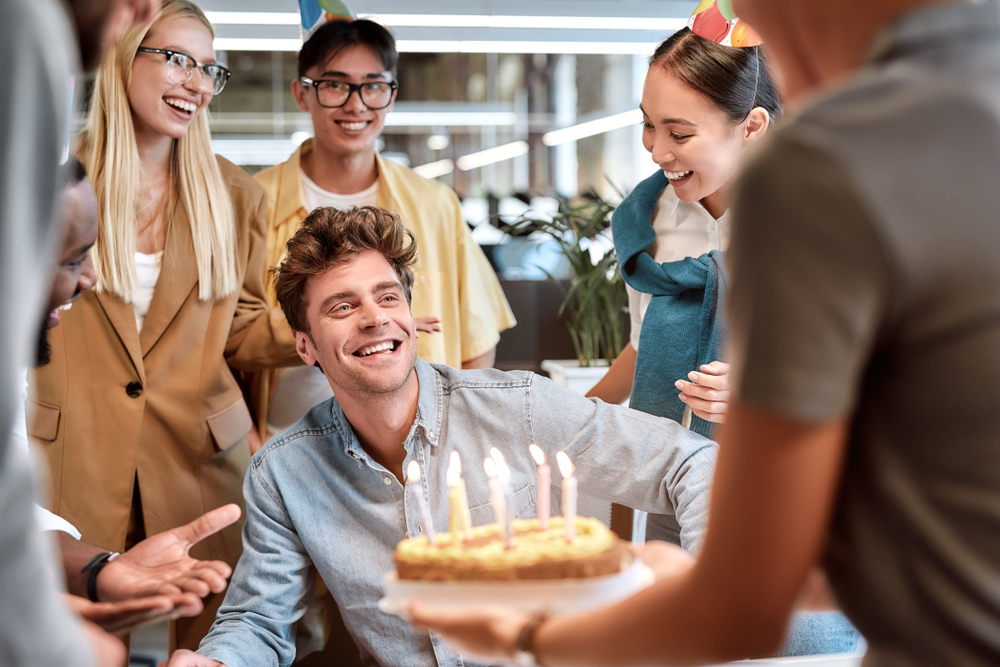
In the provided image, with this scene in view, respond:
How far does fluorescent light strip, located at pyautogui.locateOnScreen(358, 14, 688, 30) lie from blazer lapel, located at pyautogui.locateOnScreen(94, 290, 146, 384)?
1506 millimetres

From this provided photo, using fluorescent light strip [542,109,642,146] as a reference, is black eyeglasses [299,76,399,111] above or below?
below

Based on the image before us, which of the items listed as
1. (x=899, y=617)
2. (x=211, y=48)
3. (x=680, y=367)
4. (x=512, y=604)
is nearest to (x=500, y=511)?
(x=512, y=604)

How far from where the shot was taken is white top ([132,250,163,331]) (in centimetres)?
201

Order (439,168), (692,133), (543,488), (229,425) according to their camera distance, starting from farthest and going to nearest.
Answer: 1. (439,168)
2. (229,425)
3. (692,133)
4. (543,488)

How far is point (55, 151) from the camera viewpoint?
58 centimetres

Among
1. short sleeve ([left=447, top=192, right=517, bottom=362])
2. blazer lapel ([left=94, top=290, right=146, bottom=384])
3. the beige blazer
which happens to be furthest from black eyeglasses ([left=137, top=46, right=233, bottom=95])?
short sleeve ([left=447, top=192, right=517, bottom=362])

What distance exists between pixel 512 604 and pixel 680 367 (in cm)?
112

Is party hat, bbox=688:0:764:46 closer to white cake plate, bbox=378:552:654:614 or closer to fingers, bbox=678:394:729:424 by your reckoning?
fingers, bbox=678:394:729:424

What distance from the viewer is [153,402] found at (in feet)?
6.56

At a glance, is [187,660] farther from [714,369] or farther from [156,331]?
[714,369]

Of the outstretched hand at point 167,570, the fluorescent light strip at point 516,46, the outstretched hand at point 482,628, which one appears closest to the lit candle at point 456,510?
the outstretched hand at point 482,628

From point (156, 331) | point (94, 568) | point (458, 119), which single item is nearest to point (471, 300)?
point (156, 331)

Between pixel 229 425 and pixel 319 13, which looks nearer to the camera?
pixel 229 425

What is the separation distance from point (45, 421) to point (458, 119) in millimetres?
5815
